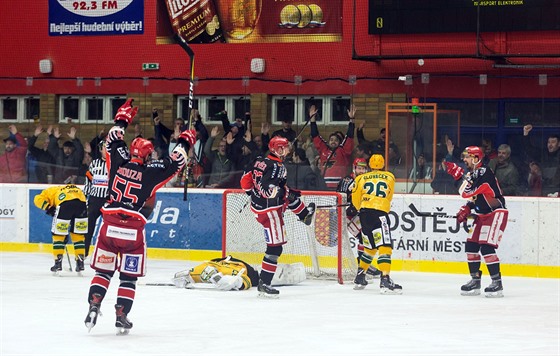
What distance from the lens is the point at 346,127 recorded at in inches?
672

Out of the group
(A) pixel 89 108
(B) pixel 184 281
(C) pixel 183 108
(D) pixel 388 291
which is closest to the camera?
(D) pixel 388 291

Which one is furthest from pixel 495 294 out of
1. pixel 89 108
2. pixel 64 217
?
pixel 89 108

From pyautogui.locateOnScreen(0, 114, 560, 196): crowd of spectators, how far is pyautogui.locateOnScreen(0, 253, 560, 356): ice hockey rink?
156 cm

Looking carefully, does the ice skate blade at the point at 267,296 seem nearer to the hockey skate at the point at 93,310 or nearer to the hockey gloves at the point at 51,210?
the hockey skate at the point at 93,310

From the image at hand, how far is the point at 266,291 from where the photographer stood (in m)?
13.0

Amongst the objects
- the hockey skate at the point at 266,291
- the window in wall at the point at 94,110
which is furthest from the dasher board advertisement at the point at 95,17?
the hockey skate at the point at 266,291

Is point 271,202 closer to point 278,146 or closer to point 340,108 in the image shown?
point 278,146

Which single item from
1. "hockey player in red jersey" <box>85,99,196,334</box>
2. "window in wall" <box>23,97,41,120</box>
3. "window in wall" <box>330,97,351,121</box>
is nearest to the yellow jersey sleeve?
"window in wall" <box>330,97,351,121</box>

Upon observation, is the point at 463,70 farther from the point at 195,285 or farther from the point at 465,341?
the point at 465,341

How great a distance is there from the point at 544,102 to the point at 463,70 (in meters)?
2.77

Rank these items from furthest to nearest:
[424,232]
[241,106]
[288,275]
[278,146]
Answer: [241,106]
[424,232]
[288,275]
[278,146]

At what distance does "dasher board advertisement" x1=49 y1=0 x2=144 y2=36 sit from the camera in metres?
21.8

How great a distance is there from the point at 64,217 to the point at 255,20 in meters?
6.71

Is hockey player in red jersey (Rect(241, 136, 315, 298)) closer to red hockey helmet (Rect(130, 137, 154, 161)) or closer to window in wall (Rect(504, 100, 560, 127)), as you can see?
red hockey helmet (Rect(130, 137, 154, 161))
